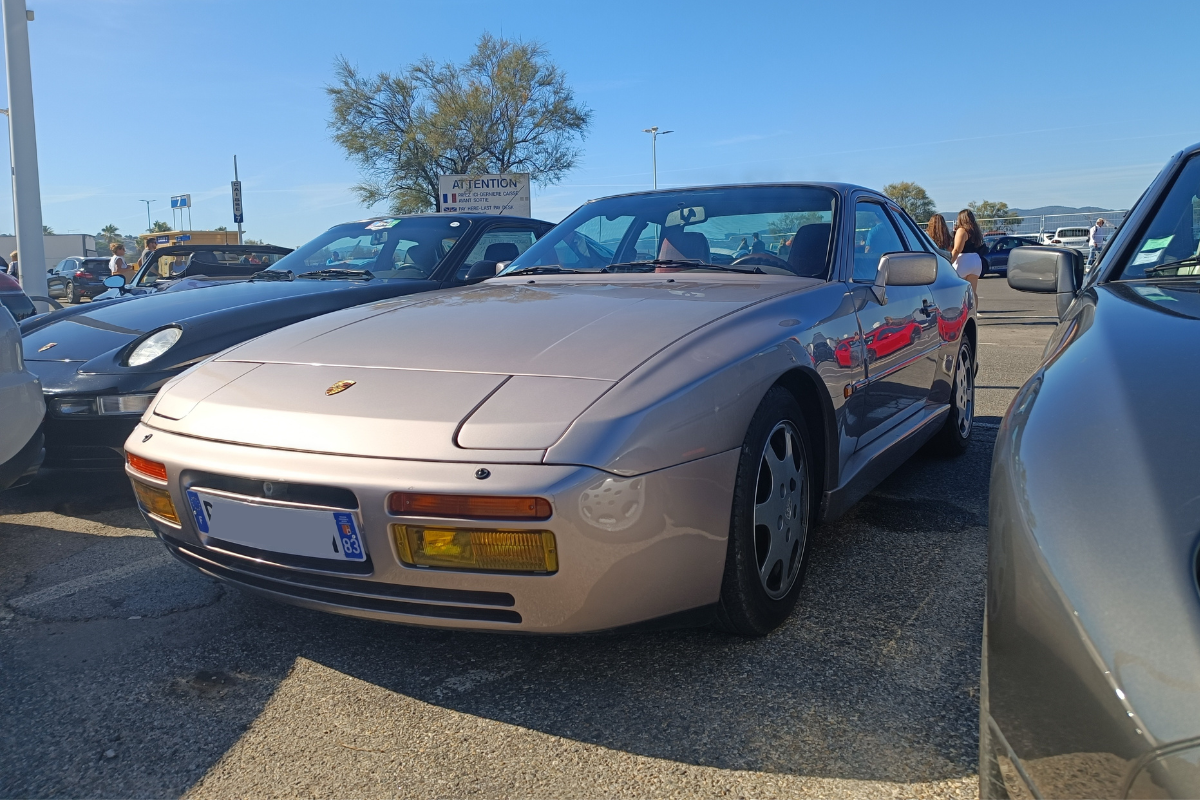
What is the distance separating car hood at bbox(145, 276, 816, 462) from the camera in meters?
1.82

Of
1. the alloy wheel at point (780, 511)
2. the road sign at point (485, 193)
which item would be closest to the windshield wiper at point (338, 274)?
the alloy wheel at point (780, 511)

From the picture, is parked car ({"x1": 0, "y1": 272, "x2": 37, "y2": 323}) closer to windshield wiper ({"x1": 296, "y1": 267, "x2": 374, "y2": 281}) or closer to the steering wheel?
windshield wiper ({"x1": 296, "y1": 267, "x2": 374, "y2": 281})

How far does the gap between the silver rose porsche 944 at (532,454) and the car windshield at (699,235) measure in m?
0.21

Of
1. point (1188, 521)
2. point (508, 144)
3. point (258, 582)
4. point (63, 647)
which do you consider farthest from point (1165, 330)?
point (508, 144)

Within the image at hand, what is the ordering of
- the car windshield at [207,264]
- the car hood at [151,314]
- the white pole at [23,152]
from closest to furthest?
the car hood at [151,314]
the car windshield at [207,264]
the white pole at [23,152]

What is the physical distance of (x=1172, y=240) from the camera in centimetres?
223

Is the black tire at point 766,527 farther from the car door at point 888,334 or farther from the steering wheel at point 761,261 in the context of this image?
the steering wheel at point 761,261

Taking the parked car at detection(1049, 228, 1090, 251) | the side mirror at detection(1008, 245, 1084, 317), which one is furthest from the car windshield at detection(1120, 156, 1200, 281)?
the parked car at detection(1049, 228, 1090, 251)

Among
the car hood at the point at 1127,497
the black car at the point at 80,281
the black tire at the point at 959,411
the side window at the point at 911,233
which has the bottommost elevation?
the black tire at the point at 959,411

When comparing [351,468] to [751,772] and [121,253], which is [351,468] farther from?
[121,253]

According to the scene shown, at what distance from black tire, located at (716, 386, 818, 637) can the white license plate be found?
0.83m

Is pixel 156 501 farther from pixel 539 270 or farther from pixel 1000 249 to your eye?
pixel 1000 249

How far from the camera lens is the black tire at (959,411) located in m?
4.08

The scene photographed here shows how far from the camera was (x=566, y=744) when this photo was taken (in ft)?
5.85
